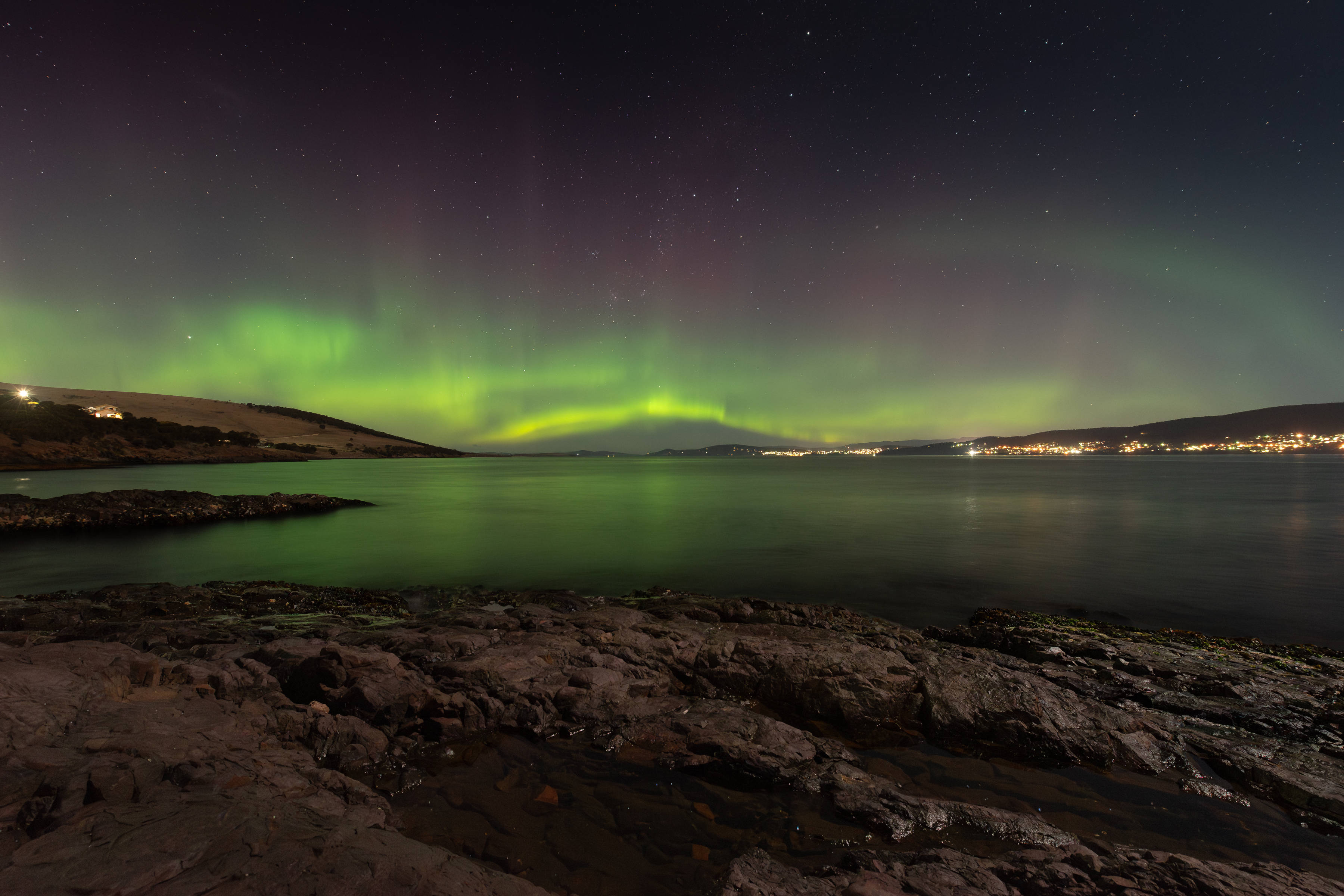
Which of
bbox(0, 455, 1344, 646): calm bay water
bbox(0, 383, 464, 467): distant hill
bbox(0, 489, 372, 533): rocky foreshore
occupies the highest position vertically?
bbox(0, 383, 464, 467): distant hill

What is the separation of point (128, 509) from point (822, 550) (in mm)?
34703

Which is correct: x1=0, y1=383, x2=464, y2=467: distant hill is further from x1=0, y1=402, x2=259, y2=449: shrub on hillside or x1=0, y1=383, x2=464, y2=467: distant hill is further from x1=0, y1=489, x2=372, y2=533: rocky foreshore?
x1=0, y1=489, x2=372, y2=533: rocky foreshore

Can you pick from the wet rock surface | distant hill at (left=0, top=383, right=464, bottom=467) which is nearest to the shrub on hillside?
distant hill at (left=0, top=383, right=464, bottom=467)

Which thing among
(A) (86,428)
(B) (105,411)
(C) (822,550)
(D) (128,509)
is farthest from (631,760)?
(B) (105,411)

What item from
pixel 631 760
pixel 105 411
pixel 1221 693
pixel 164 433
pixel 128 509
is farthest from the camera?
pixel 105 411

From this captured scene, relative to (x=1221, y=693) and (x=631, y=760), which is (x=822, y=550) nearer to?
(x=1221, y=693)

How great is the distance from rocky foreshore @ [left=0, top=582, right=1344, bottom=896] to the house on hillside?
11063 centimetres

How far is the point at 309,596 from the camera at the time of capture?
44.4 feet

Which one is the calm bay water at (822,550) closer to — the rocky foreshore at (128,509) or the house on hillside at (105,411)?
the rocky foreshore at (128,509)

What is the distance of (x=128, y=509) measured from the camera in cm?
2605

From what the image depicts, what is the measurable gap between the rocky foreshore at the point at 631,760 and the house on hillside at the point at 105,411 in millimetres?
110634

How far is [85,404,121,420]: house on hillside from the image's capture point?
8456 centimetres

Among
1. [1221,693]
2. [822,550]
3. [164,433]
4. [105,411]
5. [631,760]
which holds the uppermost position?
[105,411]

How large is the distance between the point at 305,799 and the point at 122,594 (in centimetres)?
1307
